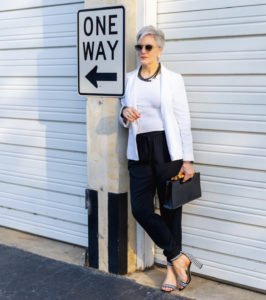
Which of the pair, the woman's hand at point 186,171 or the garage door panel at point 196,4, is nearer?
the garage door panel at point 196,4

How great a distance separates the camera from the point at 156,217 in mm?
3990

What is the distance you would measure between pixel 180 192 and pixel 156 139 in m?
0.42

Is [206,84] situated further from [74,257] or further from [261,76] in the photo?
[74,257]

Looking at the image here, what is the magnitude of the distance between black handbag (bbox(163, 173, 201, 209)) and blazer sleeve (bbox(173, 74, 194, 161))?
18 cm

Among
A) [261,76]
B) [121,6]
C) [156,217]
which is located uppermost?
[121,6]

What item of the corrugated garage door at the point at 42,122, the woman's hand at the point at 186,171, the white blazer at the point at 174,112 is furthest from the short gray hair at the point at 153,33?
the corrugated garage door at the point at 42,122

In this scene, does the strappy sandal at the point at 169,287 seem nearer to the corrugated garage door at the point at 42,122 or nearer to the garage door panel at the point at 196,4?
the corrugated garage door at the point at 42,122

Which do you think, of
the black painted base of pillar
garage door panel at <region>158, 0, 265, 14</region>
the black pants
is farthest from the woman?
garage door panel at <region>158, 0, 265, 14</region>

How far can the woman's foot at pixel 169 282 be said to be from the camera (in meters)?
4.06

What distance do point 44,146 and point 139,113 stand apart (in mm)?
1573

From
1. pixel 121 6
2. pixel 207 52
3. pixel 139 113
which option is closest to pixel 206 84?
pixel 207 52

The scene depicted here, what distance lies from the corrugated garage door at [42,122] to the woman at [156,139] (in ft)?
3.29

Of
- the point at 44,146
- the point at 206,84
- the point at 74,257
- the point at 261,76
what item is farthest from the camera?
the point at 44,146

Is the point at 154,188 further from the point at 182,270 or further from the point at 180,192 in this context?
the point at 182,270
